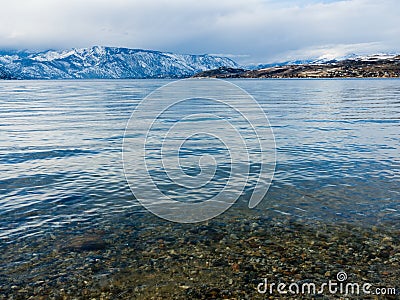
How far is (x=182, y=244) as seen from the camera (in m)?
14.3
